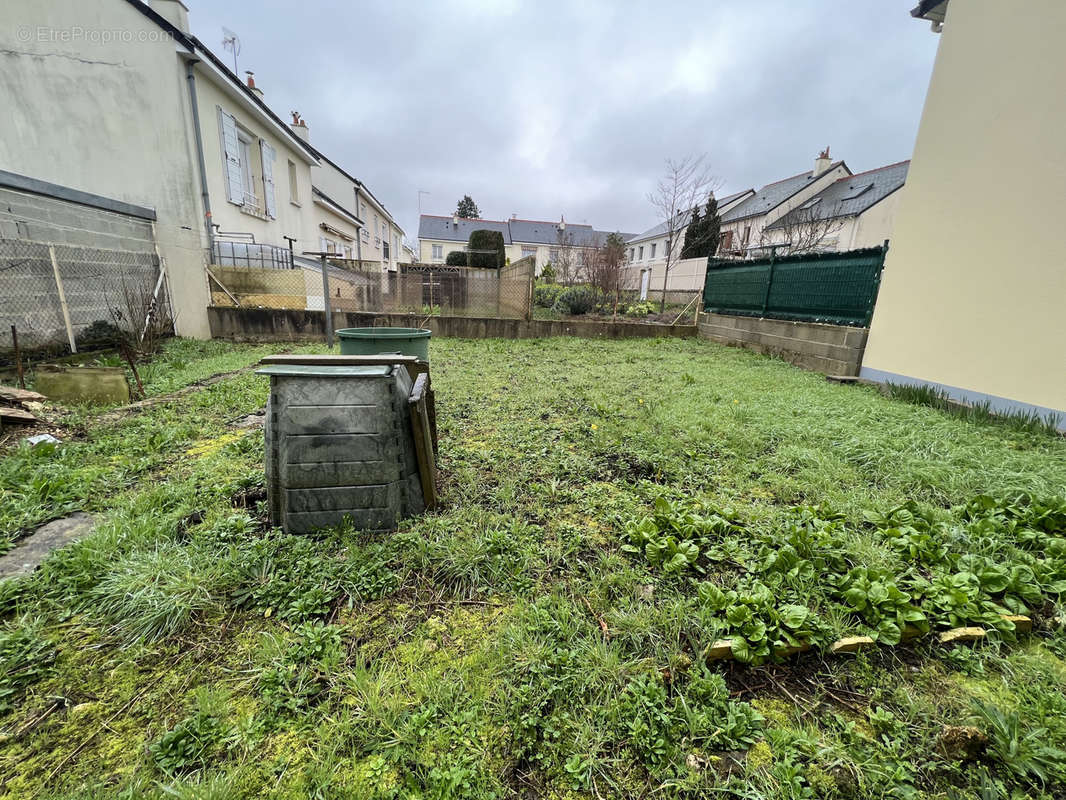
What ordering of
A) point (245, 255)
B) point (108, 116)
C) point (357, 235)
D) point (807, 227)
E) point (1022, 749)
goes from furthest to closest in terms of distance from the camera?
point (357, 235) → point (807, 227) → point (245, 255) → point (108, 116) → point (1022, 749)

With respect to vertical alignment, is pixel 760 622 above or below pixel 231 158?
below

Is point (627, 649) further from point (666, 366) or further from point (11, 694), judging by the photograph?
point (666, 366)

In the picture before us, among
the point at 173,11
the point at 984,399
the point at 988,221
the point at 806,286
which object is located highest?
the point at 173,11

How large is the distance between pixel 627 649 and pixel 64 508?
3.11m

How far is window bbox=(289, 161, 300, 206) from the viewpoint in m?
12.6

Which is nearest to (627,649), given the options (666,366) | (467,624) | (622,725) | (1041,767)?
(622,725)

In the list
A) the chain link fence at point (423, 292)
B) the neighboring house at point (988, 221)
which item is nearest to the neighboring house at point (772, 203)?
the chain link fence at point (423, 292)

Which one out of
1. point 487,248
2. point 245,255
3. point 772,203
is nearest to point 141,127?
point 245,255

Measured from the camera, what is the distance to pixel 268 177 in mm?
10797

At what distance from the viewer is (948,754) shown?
1142 mm

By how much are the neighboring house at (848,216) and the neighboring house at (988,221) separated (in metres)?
12.0

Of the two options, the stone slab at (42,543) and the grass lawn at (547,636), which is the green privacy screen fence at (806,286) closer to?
the grass lawn at (547,636)

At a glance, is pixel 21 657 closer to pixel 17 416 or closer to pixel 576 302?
pixel 17 416

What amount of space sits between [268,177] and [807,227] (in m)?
21.1
